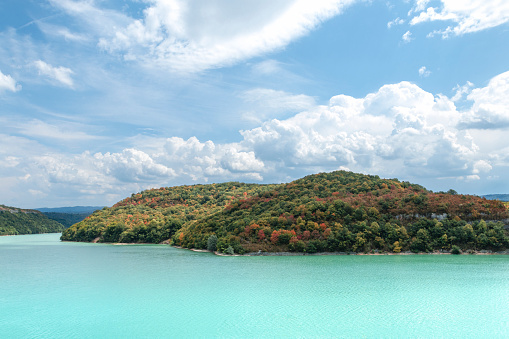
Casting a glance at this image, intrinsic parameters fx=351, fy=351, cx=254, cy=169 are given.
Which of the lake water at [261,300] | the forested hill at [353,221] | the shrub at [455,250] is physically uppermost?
the forested hill at [353,221]

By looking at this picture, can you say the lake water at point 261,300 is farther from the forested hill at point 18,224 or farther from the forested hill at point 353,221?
the forested hill at point 18,224

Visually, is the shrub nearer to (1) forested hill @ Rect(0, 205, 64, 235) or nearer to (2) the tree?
(2) the tree

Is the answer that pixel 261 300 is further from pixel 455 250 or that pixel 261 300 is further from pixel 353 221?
pixel 455 250

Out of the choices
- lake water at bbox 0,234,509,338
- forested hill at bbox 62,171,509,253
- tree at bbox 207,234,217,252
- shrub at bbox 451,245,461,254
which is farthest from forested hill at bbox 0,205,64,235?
shrub at bbox 451,245,461,254

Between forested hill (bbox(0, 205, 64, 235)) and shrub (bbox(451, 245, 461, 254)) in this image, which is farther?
forested hill (bbox(0, 205, 64, 235))

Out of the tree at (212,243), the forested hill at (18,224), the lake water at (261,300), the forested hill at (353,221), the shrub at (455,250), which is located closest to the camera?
the lake water at (261,300)

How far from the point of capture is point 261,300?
31.1 metres

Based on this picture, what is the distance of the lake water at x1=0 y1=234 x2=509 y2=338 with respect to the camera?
2391cm

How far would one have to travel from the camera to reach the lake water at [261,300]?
78.4 feet

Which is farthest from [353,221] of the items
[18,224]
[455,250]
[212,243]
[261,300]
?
[18,224]

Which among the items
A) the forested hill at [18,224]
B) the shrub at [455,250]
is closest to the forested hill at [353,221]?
the shrub at [455,250]

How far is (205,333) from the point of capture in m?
23.3

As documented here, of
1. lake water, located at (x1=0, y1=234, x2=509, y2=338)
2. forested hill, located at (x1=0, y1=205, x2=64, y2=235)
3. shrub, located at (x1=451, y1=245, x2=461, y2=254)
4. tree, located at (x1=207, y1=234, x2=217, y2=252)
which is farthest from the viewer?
forested hill, located at (x1=0, y1=205, x2=64, y2=235)

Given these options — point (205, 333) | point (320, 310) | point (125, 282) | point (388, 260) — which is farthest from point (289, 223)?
point (205, 333)
